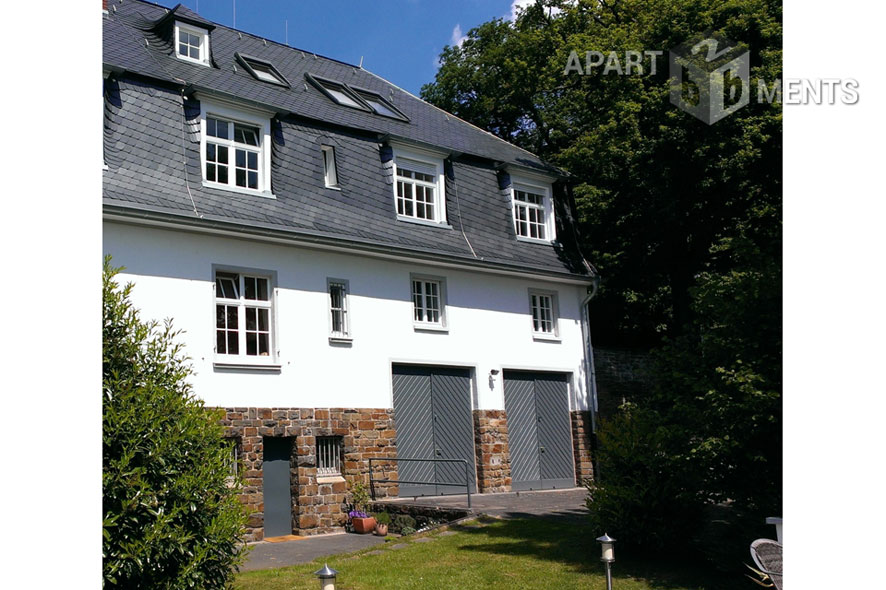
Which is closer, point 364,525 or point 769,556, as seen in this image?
point 769,556

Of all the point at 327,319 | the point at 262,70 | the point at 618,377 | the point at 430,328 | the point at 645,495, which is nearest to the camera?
the point at 645,495

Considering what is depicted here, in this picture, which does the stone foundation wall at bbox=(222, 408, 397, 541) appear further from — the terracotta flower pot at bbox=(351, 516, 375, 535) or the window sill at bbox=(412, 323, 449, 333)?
the window sill at bbox=(412, 323, 449, 333)

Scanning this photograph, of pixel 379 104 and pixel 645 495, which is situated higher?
pixel 379 104

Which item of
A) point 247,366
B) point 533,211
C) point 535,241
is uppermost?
point 533,211

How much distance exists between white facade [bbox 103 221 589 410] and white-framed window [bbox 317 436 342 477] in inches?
27.9

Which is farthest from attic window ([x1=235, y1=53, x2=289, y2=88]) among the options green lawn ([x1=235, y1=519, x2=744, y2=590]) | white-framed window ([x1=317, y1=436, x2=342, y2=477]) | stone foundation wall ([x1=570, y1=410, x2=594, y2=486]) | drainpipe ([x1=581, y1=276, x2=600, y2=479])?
green lawn ([x1=235, y1=519, x2=744, y2=590])

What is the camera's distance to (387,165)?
19609mm

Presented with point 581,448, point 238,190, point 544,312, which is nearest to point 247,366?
point 238,190

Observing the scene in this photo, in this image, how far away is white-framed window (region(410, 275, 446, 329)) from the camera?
1966 cm

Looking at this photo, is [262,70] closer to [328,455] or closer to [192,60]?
[192,60]

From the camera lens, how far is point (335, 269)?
17.9m

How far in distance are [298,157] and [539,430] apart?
28.2 ft
